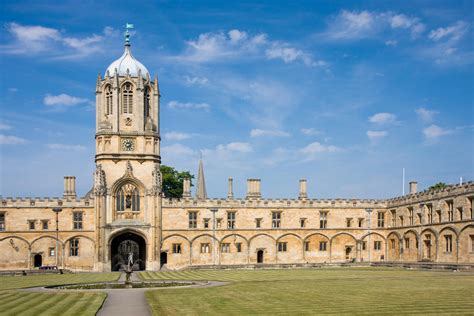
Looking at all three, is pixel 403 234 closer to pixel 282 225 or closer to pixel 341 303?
pixel 282 225

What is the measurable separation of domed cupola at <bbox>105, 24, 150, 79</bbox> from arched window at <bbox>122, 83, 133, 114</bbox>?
1.38 meters

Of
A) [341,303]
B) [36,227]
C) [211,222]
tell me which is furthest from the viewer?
[211,222]

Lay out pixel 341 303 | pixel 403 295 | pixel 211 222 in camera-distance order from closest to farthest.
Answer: pixel 341 303 → pixel 403 295 → pixel 211 222

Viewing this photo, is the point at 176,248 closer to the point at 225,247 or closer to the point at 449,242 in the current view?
the point at 225,247

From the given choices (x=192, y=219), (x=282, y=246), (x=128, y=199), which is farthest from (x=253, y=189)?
(x=128, y=199)

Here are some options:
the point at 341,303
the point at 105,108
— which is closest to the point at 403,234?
the point at 105,108

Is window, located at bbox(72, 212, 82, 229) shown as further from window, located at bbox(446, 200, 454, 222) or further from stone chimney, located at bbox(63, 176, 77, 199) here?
window, located at bbox(446, 200, 454, 222)

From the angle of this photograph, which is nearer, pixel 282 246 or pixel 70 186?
pixel 70 186

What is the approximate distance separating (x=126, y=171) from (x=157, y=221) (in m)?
5.99

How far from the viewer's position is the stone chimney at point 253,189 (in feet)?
230

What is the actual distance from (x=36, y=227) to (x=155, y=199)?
12051mm

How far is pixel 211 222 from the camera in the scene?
67.1 metres

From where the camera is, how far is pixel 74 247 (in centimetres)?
6338

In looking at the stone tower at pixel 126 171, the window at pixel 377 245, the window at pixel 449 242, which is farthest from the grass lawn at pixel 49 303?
the window at pixel 377 245
